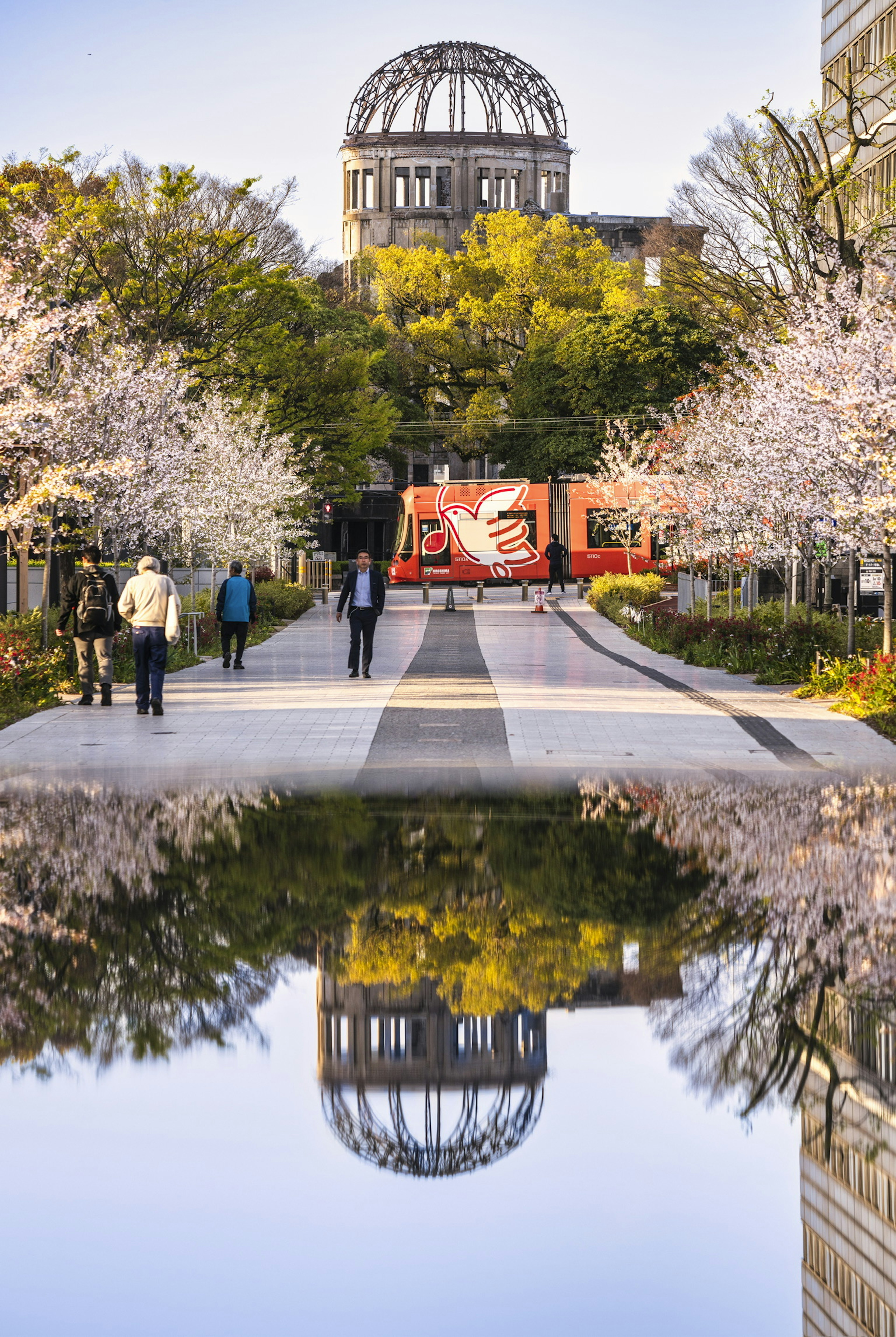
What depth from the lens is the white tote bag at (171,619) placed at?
16656 millimetres

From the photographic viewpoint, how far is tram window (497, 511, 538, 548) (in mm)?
53625

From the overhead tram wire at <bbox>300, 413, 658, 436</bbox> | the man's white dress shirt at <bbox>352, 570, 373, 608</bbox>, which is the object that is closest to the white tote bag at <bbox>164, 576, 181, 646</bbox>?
the man's white dress shirt at <bbox>352, 570, 373, 608</bbox>

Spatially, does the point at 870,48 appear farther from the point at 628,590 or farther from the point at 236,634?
the point at 236,634

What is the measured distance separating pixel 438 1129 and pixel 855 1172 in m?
1.29

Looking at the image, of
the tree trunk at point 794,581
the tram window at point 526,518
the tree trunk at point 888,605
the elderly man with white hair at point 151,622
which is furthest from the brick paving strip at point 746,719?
the tram window at point 526,518

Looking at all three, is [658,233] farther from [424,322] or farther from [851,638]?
[851,638]

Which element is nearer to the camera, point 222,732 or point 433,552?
point 222,732

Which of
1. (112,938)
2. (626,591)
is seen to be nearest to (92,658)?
(112,938)

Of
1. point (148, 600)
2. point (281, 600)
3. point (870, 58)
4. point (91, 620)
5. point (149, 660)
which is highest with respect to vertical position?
point (870, 58)

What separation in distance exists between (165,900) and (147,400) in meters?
18.3

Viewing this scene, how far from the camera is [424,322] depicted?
234ft

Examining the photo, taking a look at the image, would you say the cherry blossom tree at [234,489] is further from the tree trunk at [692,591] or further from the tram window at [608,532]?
the tram window at [608,532]

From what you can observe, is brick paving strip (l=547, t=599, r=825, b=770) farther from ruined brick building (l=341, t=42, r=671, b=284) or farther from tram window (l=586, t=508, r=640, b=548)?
ruined brick building (l=341, t=42, r=671, b=284)

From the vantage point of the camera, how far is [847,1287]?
418cm
